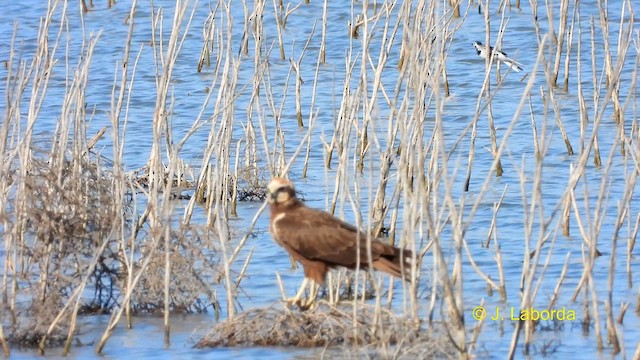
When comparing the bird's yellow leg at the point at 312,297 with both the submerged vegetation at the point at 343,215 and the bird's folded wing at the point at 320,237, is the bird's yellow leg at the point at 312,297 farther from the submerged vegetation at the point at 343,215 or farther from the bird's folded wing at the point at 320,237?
the bird's folded wing at the point at 320,237

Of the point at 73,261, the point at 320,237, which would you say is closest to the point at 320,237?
the point at 320,237

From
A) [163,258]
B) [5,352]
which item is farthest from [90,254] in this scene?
[5,352]

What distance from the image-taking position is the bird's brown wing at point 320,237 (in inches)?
200

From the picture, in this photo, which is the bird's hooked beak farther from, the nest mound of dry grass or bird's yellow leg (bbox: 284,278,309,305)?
the nest mound of dry grass

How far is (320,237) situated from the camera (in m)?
5.12

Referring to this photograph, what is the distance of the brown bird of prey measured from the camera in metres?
4.96

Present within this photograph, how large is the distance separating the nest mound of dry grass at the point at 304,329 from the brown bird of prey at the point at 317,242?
0.12 m

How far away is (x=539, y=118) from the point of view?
35.3 ft

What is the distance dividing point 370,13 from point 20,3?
533 centimetres

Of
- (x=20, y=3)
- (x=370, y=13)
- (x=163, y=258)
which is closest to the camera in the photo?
(x=163, y=258)

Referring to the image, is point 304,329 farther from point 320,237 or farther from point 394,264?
point 394,264

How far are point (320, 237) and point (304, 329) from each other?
417 millimetres

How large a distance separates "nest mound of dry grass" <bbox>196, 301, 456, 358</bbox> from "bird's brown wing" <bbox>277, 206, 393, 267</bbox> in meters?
0.22

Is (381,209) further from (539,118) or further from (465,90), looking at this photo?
(465,90)
